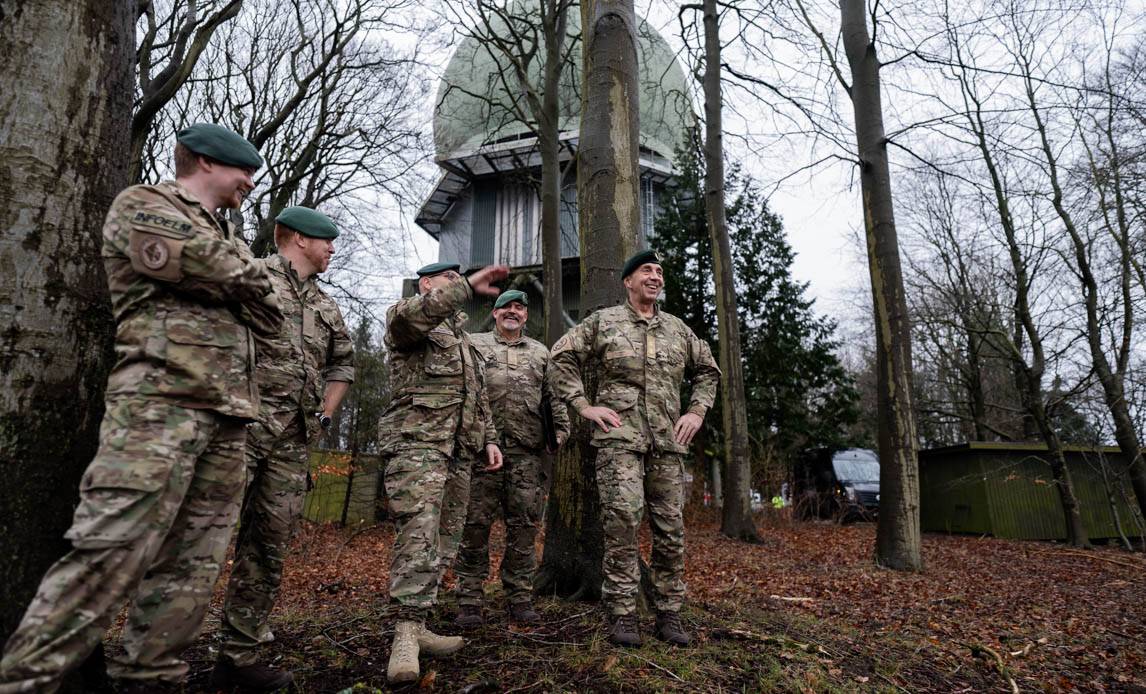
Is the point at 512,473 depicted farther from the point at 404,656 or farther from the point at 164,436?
the point at 164,436

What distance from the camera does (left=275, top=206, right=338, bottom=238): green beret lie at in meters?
3.51

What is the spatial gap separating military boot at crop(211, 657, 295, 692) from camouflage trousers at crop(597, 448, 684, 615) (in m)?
1.72

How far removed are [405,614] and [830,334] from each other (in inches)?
665

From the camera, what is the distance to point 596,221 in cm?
502

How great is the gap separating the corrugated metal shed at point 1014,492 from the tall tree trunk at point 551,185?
32.5 ft

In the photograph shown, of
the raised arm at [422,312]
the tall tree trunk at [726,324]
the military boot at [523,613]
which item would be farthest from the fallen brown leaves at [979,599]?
the raised arm at [422,312]

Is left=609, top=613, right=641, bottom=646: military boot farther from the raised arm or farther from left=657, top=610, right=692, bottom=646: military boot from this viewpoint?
the raised arm

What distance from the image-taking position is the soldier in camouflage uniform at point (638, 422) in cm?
372

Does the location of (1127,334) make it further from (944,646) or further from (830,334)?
(944,646)

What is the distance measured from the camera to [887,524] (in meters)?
8.15

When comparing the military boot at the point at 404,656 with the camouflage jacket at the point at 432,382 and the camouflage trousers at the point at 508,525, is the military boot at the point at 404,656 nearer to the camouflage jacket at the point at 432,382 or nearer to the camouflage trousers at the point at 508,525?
the camouflage jacket at the point at 432,382

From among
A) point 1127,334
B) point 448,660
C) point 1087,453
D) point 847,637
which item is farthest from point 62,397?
point 1087,453

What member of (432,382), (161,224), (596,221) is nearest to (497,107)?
(596,221)

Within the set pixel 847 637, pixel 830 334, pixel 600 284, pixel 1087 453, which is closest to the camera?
pixel 847 637
